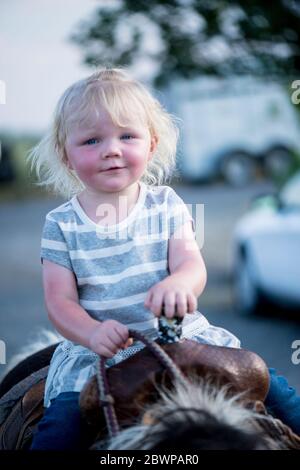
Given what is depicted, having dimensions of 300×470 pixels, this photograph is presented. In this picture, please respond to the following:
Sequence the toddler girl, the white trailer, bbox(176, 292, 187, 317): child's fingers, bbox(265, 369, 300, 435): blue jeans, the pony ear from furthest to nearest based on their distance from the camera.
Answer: the white trailer → bbox(265, 369, 300, 435): blue jeans → the toddler girl → bbox(176, 292, 187, 317): child's fingers → the pony ear

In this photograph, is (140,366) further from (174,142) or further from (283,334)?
(283,334)

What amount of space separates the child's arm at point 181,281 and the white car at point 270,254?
22.5 ft

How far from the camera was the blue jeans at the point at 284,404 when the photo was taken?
2.81 meters

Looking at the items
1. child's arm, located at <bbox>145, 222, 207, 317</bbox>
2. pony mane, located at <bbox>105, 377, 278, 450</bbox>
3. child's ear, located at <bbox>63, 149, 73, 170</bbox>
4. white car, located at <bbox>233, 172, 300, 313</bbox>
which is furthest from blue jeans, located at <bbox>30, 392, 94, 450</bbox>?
white car, located at <bbox>233, 172, 300, 313</bbox>

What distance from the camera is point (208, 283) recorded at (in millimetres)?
14414

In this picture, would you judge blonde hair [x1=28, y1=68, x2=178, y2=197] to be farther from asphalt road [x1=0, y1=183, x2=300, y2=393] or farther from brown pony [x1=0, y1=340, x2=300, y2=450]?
asphalt road [x1=0, y1=183, x2=300, y2=393]

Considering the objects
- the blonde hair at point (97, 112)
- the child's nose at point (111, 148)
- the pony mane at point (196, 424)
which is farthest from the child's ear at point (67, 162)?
the pony mane at point (196, 424)

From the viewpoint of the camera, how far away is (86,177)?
268 centimetres

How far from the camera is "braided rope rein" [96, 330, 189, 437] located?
230cm

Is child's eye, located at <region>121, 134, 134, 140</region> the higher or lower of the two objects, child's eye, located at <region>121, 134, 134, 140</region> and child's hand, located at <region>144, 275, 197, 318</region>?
the higher

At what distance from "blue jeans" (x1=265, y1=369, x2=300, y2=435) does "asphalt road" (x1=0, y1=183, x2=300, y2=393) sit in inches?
94.4

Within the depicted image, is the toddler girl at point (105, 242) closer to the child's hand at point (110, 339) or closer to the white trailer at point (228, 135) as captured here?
the child's hand at point (110, 339)

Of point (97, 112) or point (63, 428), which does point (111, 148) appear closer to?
point (97, 112)

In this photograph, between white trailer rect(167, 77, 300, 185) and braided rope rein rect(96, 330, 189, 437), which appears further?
white trailer rect(167, 77, 300, 185)
